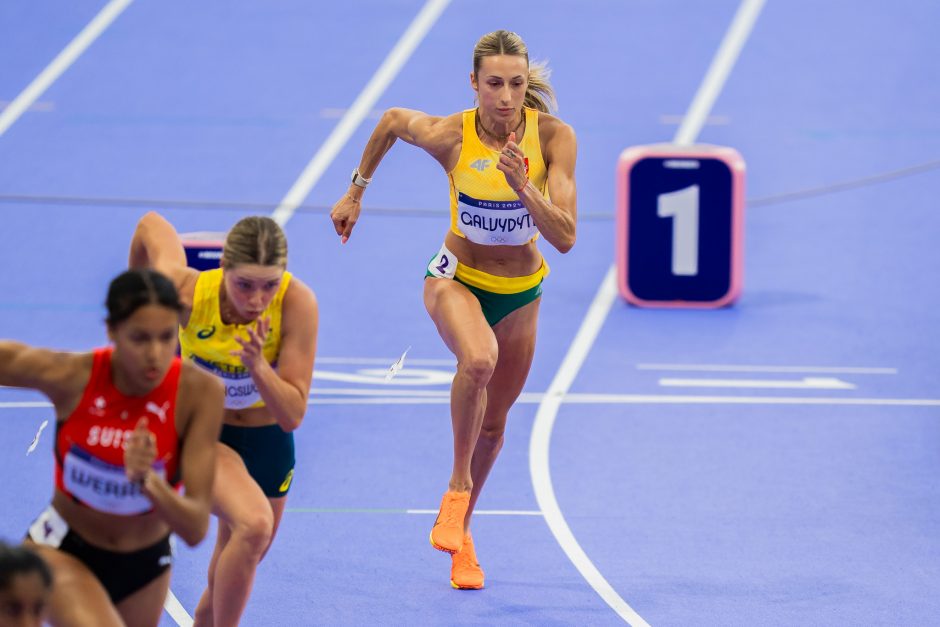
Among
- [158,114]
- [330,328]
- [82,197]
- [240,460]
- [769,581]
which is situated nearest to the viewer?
[240,460]

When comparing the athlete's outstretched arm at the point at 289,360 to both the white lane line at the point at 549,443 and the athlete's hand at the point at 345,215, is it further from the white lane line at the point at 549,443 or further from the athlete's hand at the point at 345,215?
the white lane line at the point at 549,443

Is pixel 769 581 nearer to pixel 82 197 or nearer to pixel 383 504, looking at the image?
pixel 383 504

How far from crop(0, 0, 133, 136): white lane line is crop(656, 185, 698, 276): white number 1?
615cm

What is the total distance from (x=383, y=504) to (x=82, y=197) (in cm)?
610

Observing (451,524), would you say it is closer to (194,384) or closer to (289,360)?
(289,360)

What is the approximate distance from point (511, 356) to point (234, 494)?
197 centimetres

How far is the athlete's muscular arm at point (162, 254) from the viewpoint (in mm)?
5328

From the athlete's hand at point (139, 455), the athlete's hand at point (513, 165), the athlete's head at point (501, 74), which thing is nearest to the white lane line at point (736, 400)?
the athlete's head at point (501, 74)

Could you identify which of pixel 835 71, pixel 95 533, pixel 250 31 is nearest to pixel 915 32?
pixel 835 71

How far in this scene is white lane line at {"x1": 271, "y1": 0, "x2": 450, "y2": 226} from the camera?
1317cm

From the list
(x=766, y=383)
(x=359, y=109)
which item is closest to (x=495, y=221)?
(x=766, y=383)

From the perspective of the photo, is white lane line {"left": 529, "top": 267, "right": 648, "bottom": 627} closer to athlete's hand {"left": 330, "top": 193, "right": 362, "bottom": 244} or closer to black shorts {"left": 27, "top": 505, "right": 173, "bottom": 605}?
athlete's hand {"left": 330, "top": 193, "right": 362, "bottom": 244}

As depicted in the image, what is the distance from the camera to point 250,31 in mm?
16078

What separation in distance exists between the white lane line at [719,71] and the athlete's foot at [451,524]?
7586 mm
